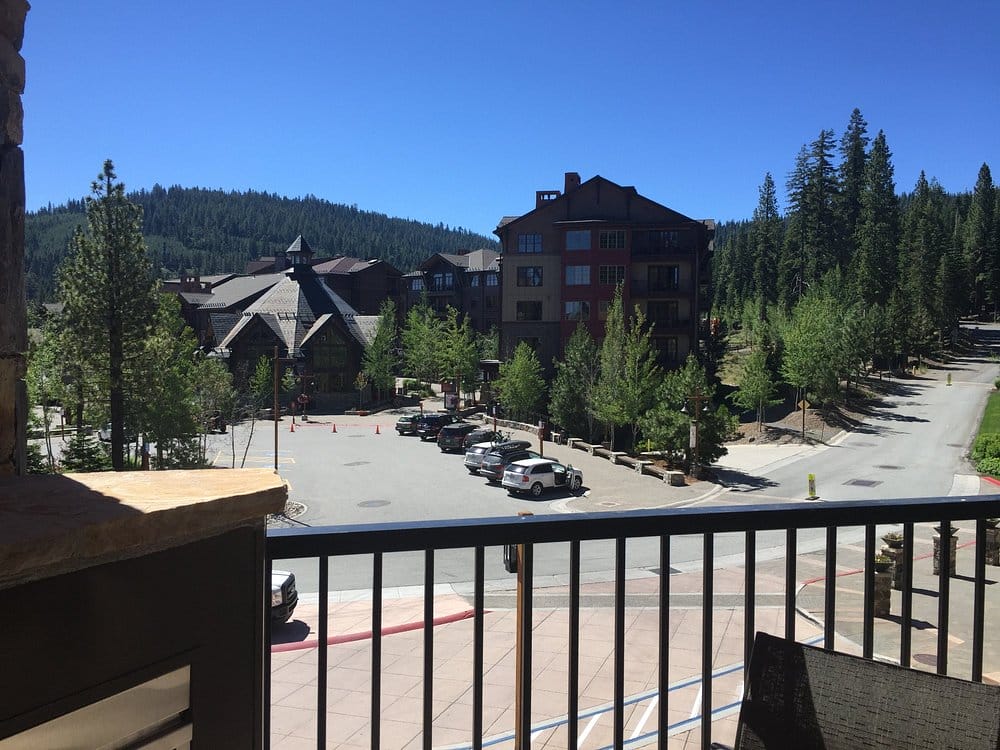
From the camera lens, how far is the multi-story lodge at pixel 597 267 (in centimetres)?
4456

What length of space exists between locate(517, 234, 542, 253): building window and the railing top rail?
44518mm

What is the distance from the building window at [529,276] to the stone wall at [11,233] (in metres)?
45.0

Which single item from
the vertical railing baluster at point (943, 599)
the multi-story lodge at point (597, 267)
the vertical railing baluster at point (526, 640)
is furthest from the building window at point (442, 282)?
the vertical railing baluster at point (526, 640)

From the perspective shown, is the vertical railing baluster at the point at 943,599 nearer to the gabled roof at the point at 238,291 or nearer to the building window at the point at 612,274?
the building window at the point at 612,274

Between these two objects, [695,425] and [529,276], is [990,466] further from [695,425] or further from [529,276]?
[529,276]

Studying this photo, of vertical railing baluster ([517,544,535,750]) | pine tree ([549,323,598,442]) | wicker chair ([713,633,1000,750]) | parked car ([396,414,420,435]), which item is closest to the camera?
wicker chair ([713,633,1000,750])

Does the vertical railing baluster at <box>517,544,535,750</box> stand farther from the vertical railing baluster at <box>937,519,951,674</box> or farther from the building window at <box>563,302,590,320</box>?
the building window at <box>563,302,590,320</box>

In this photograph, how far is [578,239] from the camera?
45562mm

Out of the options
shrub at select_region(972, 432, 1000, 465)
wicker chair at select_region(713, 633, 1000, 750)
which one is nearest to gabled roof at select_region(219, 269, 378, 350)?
shrub at select_region(972, 432, 1000, 465)

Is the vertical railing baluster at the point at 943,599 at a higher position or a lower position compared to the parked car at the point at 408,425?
higher

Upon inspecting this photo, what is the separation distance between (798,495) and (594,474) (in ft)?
24.5

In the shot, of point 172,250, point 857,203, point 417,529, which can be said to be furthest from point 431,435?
point 172,250

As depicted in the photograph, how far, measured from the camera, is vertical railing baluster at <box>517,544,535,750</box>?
2334mm

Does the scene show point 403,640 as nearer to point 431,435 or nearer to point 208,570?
point 208,570
